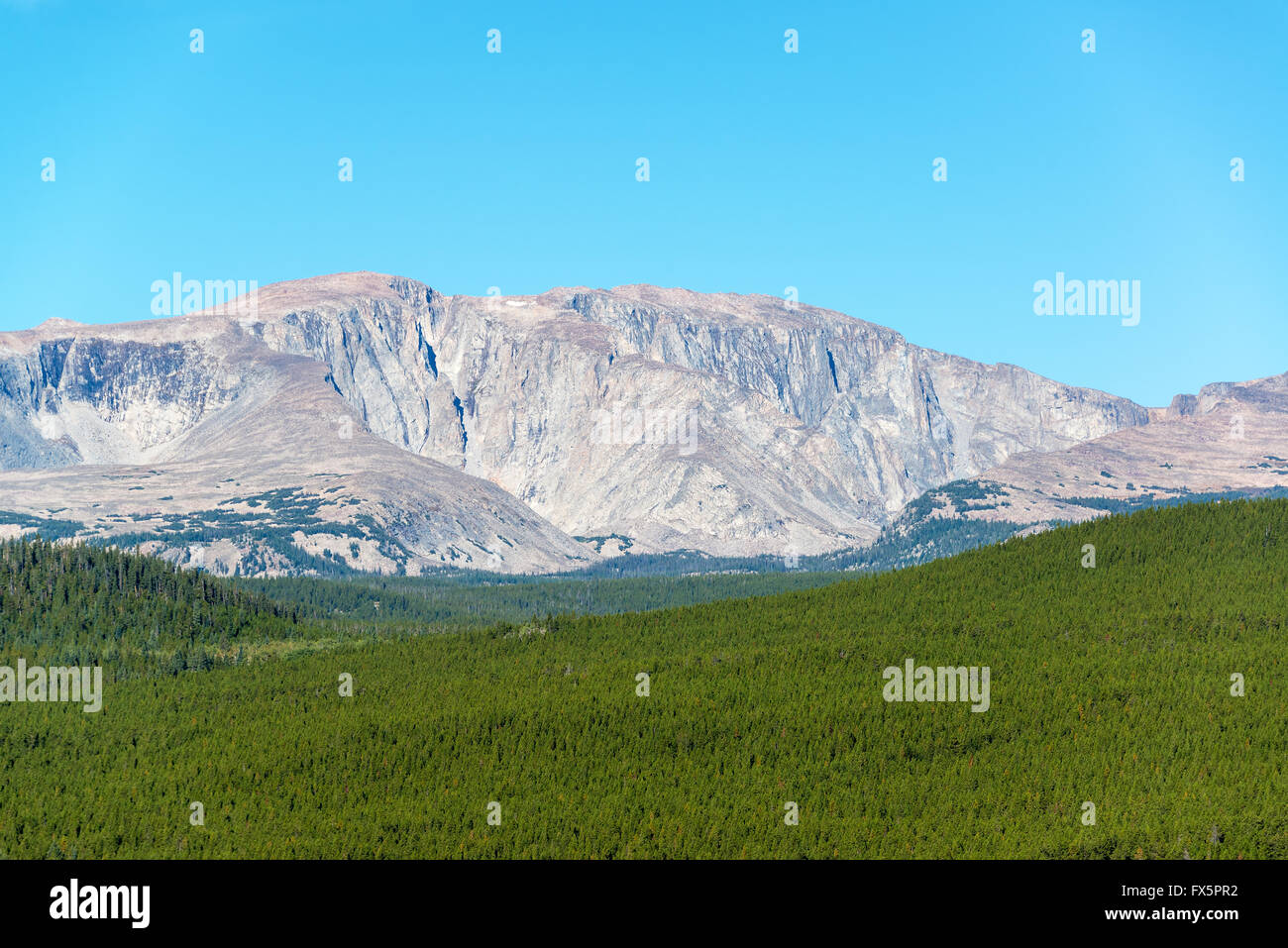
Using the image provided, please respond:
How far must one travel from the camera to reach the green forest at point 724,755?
122375 millimetres

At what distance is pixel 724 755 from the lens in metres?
149

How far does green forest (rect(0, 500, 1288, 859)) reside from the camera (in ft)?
401
